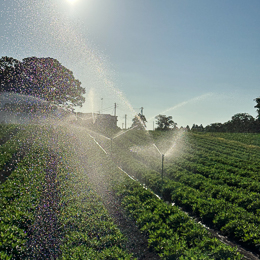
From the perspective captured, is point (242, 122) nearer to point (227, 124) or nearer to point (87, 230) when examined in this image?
point (227, 124)

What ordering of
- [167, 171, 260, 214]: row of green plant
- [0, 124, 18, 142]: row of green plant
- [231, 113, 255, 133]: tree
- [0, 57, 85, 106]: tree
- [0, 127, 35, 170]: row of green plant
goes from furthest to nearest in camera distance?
[231, 113, 255, 133]: tree → [0, 57, 85, 106]: tree → [0, 124, 18, 142]: row of green plant → [0, 127, 35, 170]: row of green plant → [167, 171, 260, 214]: row of green plant

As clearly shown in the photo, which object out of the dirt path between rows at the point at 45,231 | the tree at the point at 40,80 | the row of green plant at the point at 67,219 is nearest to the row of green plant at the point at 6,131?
the tree at the point at 40,80

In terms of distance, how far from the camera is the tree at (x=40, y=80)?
38375mm

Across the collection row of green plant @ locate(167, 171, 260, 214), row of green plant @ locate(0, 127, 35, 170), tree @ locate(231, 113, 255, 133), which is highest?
tree @ locate(231, 113, 255, 133)

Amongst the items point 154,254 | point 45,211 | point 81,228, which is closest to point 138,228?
point 154,254

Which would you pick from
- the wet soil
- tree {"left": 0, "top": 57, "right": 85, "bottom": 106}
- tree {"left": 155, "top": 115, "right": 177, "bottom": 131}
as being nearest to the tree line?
tree {"left": 155, "top": 115, "right": 177, "bottom": 131}

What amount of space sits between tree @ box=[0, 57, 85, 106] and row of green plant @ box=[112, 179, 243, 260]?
35.7 metres

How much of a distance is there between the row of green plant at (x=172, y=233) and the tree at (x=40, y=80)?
117 ft

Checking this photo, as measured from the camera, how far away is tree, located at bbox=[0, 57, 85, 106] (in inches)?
1511

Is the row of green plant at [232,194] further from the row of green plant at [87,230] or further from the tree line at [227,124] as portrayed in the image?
the tree line at [227,124]

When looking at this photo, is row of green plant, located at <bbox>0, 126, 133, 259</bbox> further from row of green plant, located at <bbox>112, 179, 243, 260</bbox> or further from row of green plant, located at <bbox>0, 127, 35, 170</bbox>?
row of green plant, located at <bbox>0, 127, 35, 170</bbox>

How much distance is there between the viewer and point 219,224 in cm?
809

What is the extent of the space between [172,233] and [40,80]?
133 feet

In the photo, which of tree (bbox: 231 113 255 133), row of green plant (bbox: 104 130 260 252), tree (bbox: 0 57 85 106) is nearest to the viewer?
row of green plant (bbox: 104 130 260 252)
